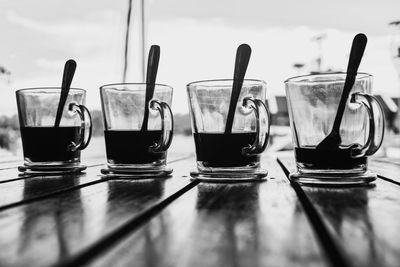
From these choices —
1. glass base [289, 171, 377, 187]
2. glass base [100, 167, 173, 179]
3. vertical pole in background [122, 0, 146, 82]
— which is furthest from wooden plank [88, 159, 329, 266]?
vertical pole in background [122, 0, 146, 82]

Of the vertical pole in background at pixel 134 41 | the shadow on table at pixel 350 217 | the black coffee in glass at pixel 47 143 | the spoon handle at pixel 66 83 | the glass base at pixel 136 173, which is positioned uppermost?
the vertical pole in background at pixel 134 41

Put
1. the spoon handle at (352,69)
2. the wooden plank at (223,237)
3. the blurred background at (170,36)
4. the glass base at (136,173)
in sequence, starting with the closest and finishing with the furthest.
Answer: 1. the wooden plank at (223,237)
2. the spoon handle at (352,69)
3. the glass base at (136,173)
4. the blurred background at (170,36)

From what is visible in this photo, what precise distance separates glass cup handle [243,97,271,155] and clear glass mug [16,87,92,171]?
333mm

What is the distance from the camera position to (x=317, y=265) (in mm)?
296

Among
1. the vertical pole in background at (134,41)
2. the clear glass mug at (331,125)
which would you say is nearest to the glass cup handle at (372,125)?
the clear glass mug at (331,125)

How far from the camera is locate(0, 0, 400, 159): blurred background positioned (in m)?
3.21

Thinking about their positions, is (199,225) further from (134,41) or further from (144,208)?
(134,41)

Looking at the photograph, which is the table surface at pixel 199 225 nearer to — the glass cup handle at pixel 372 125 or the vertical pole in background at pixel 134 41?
the glass cup handle at pixel 372 125

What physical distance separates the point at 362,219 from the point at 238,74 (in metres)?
0.39

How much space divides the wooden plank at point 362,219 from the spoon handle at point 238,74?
18 centimetres

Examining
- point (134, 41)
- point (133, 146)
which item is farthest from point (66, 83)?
point (134, 41)

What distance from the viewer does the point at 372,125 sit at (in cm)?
69

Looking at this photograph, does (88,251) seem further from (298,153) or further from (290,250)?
(298,153)

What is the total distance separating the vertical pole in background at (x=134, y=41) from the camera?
3223 mm
